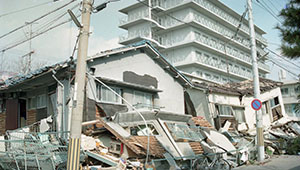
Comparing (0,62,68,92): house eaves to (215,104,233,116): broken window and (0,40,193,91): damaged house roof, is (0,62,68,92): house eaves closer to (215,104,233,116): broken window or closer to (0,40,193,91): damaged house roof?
(0,40,193,91): damaged house roof

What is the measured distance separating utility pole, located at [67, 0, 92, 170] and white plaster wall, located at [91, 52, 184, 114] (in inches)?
254

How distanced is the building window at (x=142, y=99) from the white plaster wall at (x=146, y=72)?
2.23 ft

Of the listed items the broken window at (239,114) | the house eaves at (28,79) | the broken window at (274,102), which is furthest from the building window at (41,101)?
the broken window at (274,102)

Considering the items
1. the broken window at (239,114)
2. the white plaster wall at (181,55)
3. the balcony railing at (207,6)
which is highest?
the balcony railing at (207,6)

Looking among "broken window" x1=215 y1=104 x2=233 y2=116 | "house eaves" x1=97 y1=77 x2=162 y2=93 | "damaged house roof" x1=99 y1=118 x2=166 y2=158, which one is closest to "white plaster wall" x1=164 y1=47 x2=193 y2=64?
"broken window" x1=215 y1=104 x2=233 y2=116

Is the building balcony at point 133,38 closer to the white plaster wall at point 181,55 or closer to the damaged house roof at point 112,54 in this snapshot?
the white plaster wall at point 181,55

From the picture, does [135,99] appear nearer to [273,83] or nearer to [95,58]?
[95,58]

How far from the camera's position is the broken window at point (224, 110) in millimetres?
22672

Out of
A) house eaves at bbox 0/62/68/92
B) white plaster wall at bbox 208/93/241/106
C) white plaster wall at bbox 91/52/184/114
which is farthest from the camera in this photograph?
white plaster wall at bbox 208/93/241/106

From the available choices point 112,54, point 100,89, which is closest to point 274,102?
point 112,54

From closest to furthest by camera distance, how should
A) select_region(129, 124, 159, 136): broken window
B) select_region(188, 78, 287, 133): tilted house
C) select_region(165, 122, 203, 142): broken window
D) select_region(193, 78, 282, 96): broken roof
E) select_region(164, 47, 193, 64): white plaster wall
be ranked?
1. select_region(129, 124, 159, 136): broken window
2. select_region(165, 122, 203, 142): broken window
3. select_region(188, 78, 287, 133): tilted house
4. select_region(193, 78, 282, 96): broken roof
5. select_region(164, 47, 193, 64): white plaster wall

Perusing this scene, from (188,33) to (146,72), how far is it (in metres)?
31.4

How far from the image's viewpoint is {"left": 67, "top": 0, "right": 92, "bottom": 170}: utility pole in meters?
7.43

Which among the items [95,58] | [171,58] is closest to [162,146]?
[95,58]
